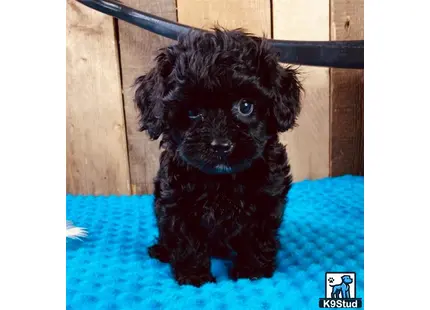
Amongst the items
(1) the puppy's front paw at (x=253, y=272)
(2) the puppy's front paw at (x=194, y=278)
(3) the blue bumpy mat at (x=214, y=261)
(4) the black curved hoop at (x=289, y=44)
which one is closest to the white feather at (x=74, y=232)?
(3) the blue bumpy mat at (x=214, y=261)

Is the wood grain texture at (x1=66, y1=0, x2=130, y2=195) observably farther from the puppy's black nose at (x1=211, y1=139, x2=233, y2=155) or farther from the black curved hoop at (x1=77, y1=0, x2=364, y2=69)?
the puppy's black nose at (x1=211, y1=139, x2=233, y2=155)

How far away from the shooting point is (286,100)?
46.4 inches

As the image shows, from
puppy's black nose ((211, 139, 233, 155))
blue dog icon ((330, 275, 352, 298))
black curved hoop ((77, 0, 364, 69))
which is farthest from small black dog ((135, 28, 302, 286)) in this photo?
blue dog icon ((330, 275, 352, 298))

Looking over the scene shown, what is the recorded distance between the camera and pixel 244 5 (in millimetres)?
1313

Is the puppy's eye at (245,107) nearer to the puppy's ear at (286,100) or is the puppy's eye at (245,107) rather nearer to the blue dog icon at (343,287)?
the puppy's ear at (286,100)

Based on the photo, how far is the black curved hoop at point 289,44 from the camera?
122 cm

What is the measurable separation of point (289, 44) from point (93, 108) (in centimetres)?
59

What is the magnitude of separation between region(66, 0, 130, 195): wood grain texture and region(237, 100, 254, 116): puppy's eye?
463 millimetres

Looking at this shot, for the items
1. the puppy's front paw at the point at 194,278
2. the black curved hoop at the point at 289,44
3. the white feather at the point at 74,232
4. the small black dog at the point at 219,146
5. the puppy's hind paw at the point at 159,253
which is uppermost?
the black curved hoop at the point at 289,44

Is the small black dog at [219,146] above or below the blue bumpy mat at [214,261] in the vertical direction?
above

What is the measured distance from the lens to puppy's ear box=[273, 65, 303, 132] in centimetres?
116

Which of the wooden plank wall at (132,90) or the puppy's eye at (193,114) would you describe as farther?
the wooden plank wall at (132,90)
